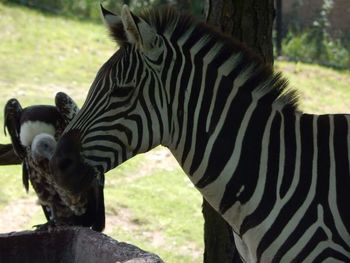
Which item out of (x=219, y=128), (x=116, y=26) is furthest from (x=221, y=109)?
(x=116, y=26)

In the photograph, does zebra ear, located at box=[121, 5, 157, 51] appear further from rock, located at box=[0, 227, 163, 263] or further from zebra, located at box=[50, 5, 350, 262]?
rock, located at box=[0, 227, 163, 263]

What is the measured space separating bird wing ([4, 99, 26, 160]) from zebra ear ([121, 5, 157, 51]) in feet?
7.86

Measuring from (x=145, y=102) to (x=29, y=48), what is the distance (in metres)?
10.6

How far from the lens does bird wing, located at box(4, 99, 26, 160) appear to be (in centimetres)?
539

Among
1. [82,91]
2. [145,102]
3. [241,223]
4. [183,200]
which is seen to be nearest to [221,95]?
[145,102]

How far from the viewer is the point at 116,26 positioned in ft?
10.7

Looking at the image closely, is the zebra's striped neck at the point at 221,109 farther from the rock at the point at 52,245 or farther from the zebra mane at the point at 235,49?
the rock at the point at 52,245

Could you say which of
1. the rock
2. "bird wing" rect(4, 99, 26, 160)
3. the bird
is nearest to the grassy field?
the bird

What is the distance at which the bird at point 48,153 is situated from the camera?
5.05 m

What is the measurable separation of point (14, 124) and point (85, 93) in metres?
6.04

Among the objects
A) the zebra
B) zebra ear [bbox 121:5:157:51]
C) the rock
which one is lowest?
the rock

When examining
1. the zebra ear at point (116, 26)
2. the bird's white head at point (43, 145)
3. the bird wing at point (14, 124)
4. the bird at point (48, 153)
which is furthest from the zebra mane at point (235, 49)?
the bird wing at point (14, 124)

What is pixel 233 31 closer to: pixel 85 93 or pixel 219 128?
pixel 219 128

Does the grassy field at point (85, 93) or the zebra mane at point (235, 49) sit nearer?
the zebra mane at point (235, 49)
